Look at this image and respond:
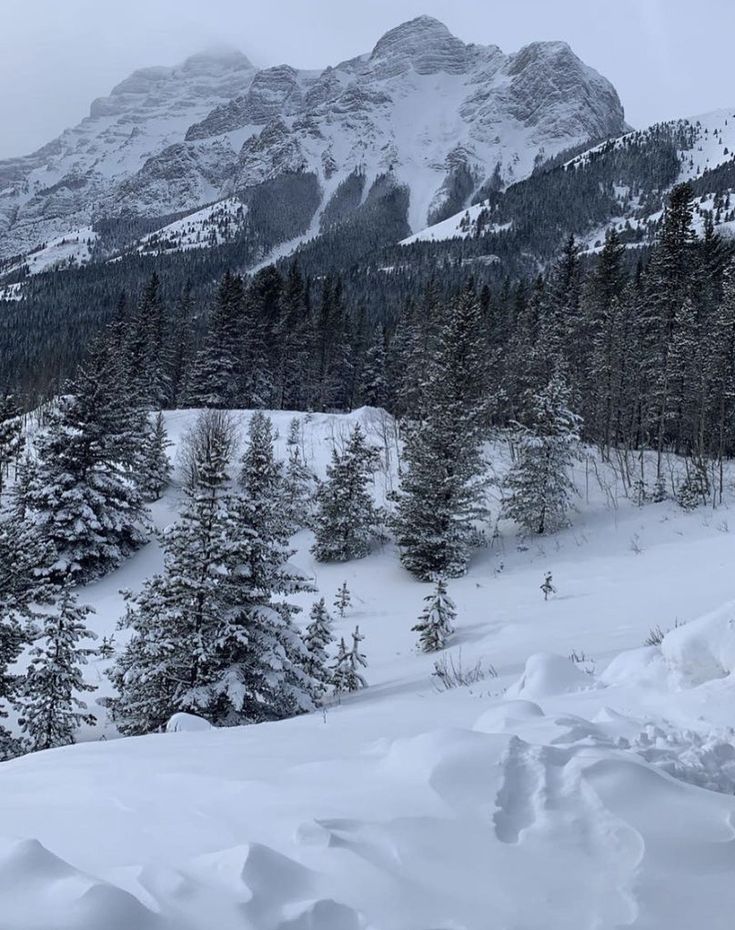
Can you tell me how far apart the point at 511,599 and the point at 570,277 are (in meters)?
38.1

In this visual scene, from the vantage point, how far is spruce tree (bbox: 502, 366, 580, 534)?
23.7 m

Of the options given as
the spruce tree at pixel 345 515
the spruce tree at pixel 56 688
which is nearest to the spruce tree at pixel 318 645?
the spruce tree at pixel 56 688

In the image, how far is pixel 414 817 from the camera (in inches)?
116

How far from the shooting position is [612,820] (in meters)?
2.93

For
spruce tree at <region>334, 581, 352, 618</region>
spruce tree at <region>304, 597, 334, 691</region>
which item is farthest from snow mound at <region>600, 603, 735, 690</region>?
spruce tree at <region>334, 581, 352, 618</region>

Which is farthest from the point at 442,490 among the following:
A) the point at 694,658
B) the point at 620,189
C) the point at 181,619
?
the point at 620,189

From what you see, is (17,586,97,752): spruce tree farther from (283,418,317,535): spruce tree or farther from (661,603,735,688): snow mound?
(283,418,317,535): spruce tree

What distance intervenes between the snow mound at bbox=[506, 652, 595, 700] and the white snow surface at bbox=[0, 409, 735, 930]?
0.12 feet

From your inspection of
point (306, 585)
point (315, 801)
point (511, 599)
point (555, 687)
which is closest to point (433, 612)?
point (306, 585)

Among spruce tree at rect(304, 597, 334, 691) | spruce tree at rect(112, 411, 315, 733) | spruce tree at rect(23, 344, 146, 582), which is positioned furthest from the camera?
spruce tree at rect(23, 344, 146, 582)

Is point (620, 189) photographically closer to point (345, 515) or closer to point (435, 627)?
point (345, 515)

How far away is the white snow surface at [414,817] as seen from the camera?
2.29 metres

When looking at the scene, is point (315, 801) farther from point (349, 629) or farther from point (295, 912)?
point (349, 629)

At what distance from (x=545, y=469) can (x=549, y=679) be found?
18179 millimetres
